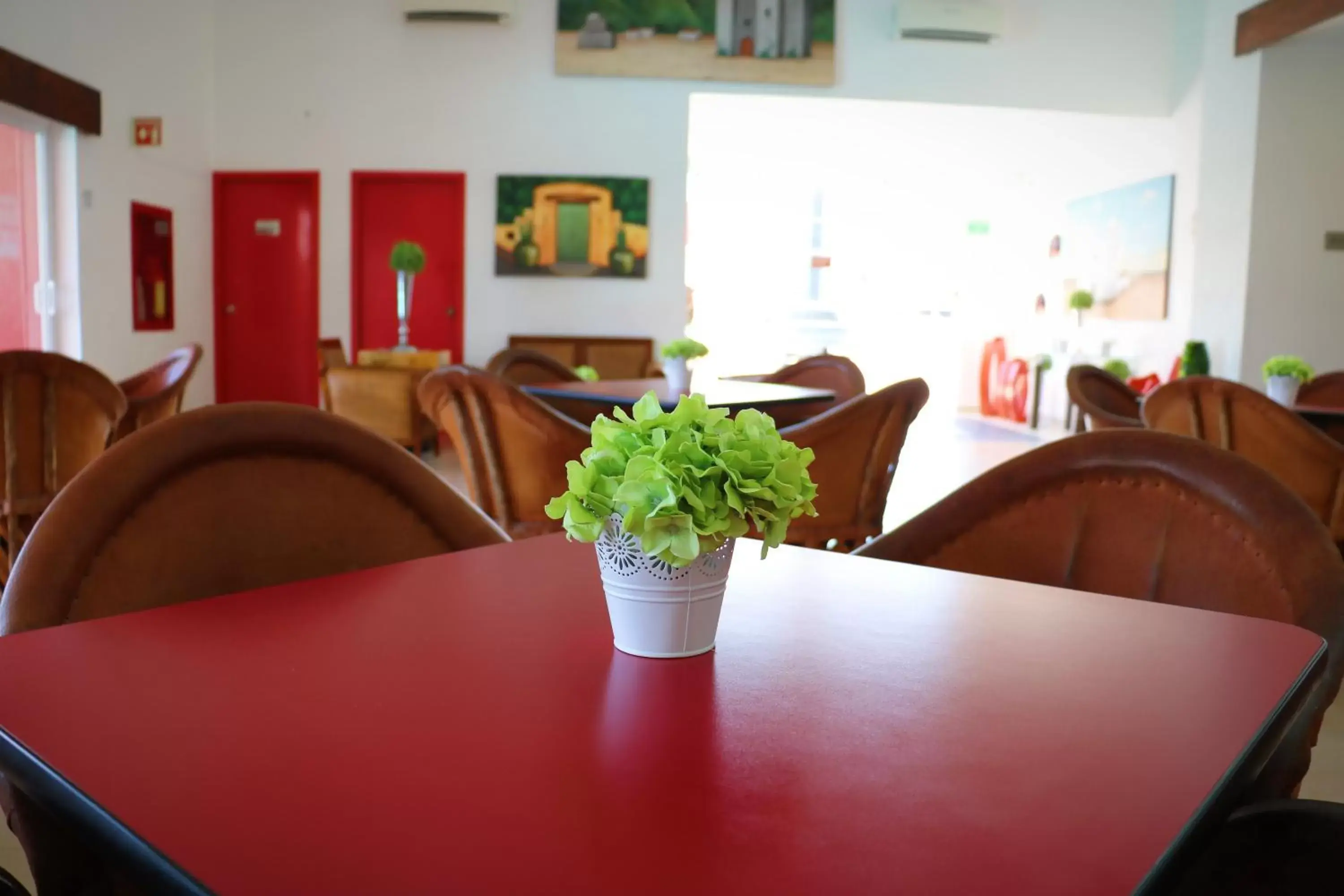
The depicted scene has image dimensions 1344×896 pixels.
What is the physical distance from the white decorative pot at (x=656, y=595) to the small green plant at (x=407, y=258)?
747 cm

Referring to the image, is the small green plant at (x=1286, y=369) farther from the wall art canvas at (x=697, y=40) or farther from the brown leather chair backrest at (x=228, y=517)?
the wall art canvas at (x=697, y=40)

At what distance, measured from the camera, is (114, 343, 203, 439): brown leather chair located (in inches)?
146

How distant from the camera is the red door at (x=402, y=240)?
8992 mm

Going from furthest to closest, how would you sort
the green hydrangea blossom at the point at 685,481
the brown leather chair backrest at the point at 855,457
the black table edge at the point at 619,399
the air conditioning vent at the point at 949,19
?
the air conditioning vent at the point at 949,19, the black table edge at the point at 619,399, the brown leather chair backrest at the point at 855,457, the green hydrangea blossom at the point at 685,481

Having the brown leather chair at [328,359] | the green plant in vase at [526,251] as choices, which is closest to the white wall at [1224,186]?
the green plant in vase at [526,251]

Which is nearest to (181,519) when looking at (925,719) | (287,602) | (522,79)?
(287,602)

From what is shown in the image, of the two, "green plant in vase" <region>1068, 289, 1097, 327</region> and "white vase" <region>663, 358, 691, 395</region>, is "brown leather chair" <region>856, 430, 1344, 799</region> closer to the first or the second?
"white vase" <region>663, 358, 691, 395</region>

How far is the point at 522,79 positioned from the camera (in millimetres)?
8883

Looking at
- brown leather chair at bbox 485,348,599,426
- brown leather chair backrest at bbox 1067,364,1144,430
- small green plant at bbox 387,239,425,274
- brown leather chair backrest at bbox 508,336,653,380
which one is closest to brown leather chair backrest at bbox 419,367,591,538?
brown leather chair at bbox 485,348,599,426

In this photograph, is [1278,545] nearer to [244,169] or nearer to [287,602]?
[287,602]

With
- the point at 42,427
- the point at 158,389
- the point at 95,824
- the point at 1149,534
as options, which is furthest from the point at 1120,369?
the point at 95,824

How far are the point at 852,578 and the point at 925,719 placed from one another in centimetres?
43

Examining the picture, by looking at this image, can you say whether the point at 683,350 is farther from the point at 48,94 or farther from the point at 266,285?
the point at 266,285

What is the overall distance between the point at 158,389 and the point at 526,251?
4.91 metres
